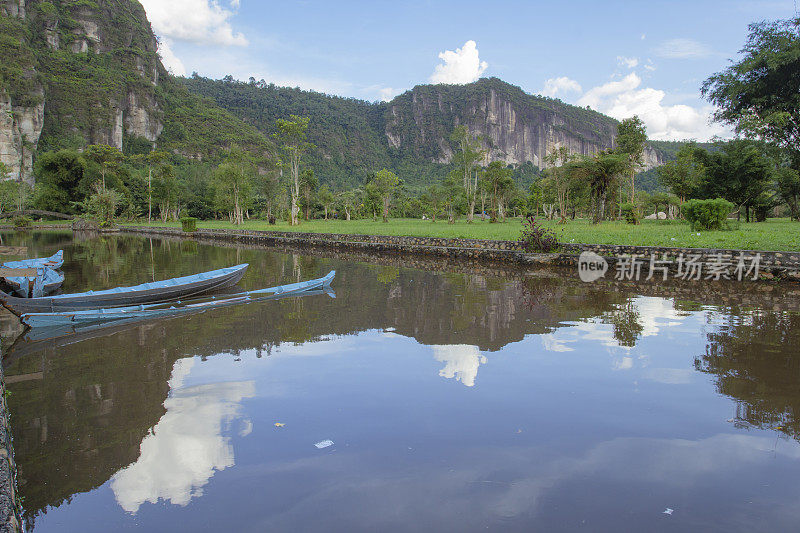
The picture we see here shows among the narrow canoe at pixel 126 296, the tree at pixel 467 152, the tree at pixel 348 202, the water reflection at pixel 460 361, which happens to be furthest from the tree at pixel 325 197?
the water reflection at pixel 460 361

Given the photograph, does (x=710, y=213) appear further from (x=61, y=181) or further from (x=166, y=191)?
(x=61, y=181)

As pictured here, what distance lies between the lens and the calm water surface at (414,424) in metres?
3.11

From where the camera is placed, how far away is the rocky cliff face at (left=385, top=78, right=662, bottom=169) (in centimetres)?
14225

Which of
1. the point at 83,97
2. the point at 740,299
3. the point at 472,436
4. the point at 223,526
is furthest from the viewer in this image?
the point at 83,97

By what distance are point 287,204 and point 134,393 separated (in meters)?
47.5

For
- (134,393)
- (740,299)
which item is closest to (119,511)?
(134,393)

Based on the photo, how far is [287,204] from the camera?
51000 mm

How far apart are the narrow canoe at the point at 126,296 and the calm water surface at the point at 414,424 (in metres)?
0.62

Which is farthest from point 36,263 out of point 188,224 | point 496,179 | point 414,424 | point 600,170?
point 496,179

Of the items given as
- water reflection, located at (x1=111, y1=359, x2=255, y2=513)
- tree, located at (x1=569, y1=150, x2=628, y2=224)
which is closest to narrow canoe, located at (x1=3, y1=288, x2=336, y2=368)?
water reflection, located at (x1=111, y1=359, x2=255, y2=513)

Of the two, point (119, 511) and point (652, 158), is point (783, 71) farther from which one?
point (652, 158)

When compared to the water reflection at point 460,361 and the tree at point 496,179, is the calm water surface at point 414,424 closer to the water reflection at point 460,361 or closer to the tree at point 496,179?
the water reflection at point 460,361

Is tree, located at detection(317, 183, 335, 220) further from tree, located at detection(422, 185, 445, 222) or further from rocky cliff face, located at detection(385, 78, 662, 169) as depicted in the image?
rocky cliff face, located at detection(385, 78, 662, 169)

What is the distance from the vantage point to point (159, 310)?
9031mm
